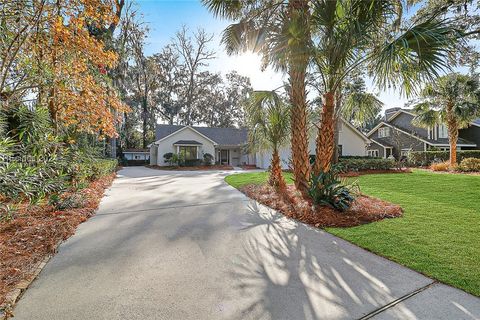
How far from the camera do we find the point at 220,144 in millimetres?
29438

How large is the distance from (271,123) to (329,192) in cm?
363

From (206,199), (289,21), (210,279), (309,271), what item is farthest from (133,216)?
(289,21)

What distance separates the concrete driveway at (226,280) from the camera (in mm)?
2387

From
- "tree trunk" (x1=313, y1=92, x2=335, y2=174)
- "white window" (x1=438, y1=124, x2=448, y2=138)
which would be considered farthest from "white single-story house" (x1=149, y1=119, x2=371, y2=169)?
"tree trunk" (x1=313, y1=92, x2=335, y2=174)

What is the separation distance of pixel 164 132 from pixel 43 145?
75.8ft

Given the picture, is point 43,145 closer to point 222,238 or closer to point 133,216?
point 133,216

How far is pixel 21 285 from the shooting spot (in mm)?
2783

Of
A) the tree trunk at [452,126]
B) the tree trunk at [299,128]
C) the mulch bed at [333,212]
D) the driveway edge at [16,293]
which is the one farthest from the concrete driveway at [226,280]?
the tree trunk at [452,126]

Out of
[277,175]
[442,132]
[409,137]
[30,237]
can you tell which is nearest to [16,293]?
[30,237]

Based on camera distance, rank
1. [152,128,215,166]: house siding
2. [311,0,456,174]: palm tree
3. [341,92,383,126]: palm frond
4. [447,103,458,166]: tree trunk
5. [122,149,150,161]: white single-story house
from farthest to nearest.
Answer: [122,149,150,161]: white single-story house → [152,128,215,166]: house siding → [447,103,458,166]: tree trunk → [341,92,383,126]: palm frond → [311,0,456,174]: palm tree

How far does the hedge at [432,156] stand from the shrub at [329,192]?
2029 cm

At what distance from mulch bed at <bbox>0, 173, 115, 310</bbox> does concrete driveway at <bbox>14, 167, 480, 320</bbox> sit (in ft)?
0.71

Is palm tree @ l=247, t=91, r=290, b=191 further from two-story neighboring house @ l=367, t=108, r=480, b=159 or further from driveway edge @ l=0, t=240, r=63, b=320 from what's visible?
two-story neighboring house @ l=367, t=108, r=480, b=159

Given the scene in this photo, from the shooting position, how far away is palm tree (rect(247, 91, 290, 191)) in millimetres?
8289
